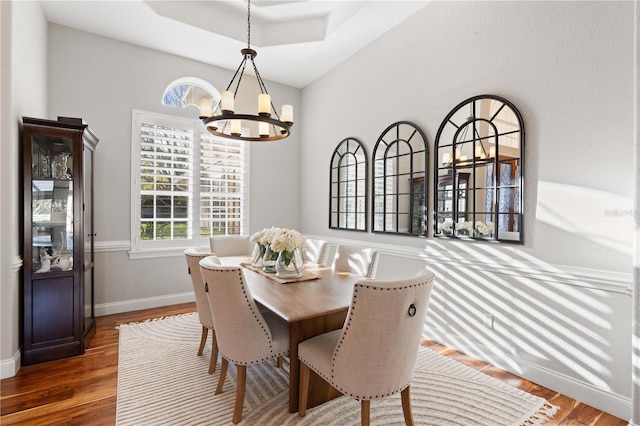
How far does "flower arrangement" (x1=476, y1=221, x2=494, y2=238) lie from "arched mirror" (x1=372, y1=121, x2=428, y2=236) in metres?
0.56

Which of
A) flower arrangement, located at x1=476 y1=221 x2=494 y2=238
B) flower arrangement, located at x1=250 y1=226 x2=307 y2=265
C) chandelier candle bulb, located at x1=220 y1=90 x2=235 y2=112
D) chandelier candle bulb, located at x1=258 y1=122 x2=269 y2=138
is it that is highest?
chandelier candle bulb, located at x1=220 y1=90 x2=235 y2=112

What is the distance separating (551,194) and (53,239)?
166 inches

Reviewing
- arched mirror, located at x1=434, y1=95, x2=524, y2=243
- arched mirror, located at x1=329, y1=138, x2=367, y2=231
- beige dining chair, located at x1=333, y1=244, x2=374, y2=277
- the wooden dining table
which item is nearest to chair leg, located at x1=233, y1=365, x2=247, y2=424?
the wooden dining table

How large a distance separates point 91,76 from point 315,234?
11.7 ft

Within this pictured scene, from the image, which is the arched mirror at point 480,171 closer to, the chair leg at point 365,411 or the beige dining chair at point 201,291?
the chair leg at point 365,411

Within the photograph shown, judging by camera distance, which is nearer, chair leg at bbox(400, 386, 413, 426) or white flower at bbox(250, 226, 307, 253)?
chair leg at bbox(400, 386, 413, 426)

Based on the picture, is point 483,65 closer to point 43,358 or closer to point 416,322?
point 416,322

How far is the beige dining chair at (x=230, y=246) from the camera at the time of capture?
361 cm

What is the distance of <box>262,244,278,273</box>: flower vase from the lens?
103 inches

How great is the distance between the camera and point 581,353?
2166 mm

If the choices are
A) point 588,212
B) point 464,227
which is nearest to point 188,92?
point 464,227

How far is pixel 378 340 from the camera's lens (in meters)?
1.51

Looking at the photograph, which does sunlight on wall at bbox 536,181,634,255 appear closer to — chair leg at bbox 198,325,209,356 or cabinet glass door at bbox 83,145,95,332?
chair leg at bbox 198,325,209,356

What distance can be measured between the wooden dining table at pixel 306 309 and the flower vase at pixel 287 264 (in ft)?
0.50
